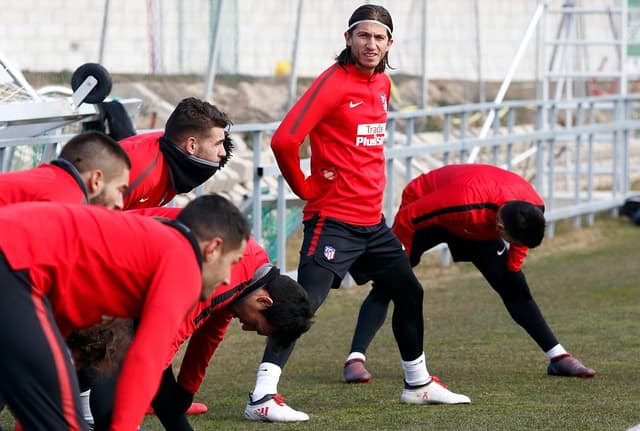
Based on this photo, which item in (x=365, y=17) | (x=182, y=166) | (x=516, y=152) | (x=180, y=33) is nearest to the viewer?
(x=182, y=166)

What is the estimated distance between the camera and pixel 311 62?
14086mm

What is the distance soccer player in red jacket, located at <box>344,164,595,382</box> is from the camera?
296 inches

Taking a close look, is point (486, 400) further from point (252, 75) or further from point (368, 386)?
point (252, 75)

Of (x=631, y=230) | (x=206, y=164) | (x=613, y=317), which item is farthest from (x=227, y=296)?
(x=631, y=230)

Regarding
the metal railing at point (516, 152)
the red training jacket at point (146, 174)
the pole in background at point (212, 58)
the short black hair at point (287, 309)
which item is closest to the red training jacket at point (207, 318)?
the short black hair at point (287, 309)

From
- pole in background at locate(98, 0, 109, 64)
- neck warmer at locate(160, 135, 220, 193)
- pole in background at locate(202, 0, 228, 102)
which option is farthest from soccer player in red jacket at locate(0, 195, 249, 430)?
pole in background at locate(202, 0, 228, 102)

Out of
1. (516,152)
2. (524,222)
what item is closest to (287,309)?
(524,222)

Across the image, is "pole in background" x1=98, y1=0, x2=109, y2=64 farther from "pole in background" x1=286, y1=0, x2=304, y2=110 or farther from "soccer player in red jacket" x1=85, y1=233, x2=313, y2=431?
"soccer player in red jacket" x1=85, y1=233, x2=313, y2=431

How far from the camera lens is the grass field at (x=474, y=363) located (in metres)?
6.30

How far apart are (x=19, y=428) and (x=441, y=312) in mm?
6284

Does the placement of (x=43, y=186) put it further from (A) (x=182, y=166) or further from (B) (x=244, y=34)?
(B) (x=244, y=34)

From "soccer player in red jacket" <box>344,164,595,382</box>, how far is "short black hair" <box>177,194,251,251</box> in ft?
10.6

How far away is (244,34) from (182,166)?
24.6 ft

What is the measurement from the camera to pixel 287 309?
17.4ft
